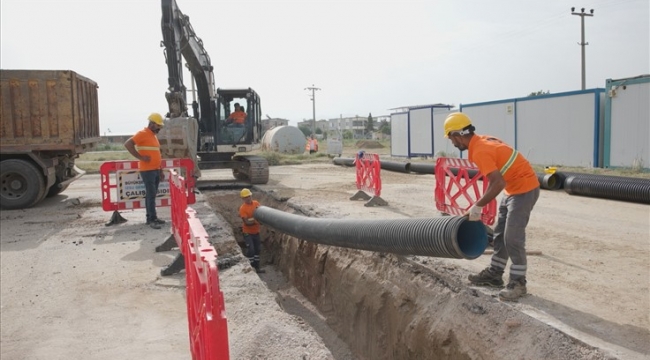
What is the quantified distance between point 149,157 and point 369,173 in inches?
203

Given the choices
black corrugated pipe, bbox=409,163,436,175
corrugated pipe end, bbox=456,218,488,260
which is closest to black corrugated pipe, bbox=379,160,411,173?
black corrugated pipe, bbox=409,163,436,175

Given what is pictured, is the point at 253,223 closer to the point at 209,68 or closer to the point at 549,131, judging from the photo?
the point at 209,68

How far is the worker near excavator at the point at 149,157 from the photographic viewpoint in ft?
28.1

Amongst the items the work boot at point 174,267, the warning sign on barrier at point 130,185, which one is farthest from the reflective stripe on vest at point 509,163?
the warning sign on barrier at point 130,185

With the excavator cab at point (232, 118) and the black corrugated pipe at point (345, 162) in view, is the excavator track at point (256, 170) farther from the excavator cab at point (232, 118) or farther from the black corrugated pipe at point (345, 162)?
the black corrugated pipe at point (345, 162)

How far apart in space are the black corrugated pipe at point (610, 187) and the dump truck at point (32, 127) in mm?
11110

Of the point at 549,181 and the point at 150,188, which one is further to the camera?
the point at 549,181

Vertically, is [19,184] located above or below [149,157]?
below

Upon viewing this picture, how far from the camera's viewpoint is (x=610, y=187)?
10523 mm

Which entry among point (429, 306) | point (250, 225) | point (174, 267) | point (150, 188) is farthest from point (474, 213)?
point (150, 188)

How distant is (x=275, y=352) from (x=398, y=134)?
2545cm

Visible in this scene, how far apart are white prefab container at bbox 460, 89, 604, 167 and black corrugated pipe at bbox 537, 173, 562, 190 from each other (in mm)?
5653

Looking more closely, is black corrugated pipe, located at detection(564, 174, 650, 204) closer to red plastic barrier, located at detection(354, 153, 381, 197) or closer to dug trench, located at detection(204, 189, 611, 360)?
red plastic barrier, located at detection(354, 153, 381, 197)

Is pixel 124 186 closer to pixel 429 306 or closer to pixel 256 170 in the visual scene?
pixel 256 170
